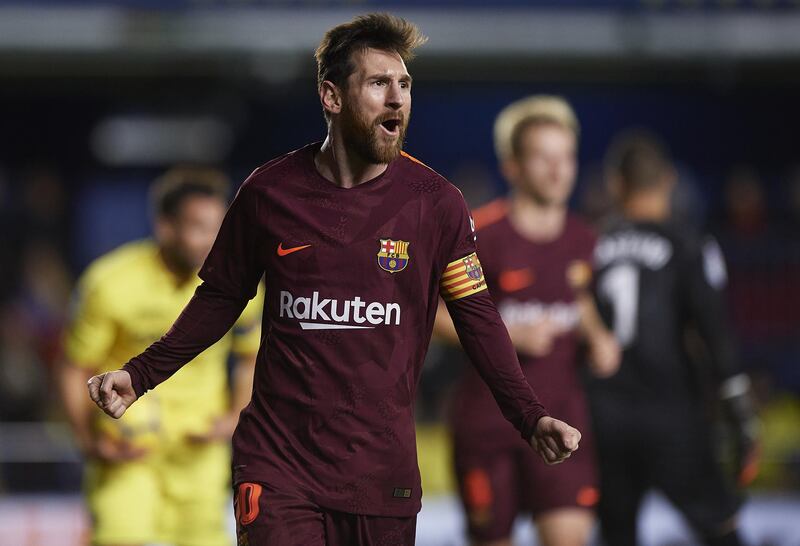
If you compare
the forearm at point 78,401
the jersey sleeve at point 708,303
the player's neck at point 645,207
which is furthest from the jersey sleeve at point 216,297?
the player's neck at point 645,207

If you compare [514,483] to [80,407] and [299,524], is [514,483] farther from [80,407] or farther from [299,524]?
[299,524]

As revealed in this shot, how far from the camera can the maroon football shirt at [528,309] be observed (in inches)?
247

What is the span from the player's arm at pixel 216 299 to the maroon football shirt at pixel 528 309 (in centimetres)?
222

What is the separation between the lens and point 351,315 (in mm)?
4051

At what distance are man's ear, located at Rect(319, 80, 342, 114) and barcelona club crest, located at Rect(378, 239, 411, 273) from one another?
1.28 ft

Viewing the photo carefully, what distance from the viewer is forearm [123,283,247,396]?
13.8 ft

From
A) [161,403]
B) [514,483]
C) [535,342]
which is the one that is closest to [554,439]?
[535,342]

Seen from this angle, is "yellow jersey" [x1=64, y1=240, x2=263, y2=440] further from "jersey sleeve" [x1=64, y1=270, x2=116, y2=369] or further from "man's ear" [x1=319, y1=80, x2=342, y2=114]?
"man's ear" [x1=319, y1=80, x2=342, y2=114]

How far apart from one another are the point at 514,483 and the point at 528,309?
740 mm

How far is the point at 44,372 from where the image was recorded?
12.6 m

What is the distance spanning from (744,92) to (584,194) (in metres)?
2.34

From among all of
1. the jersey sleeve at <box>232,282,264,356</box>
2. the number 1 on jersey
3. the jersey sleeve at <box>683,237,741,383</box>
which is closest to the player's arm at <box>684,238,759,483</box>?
the jersey sleeve at <box>683,237,741,383</box>

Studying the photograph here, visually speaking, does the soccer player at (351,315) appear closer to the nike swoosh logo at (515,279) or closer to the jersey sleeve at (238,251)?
the jersey sleeve at (238,251)

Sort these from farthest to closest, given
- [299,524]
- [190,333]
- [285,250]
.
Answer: [190,333], [285,250], [299,524]
